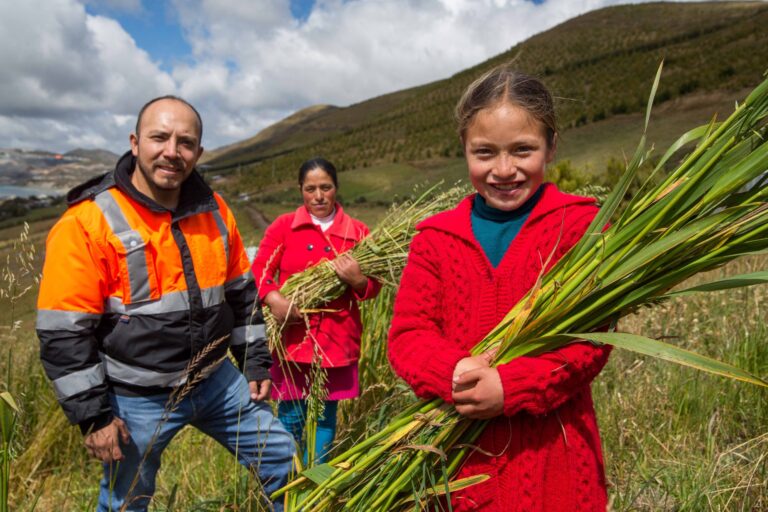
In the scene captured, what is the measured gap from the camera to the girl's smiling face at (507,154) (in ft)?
4.02

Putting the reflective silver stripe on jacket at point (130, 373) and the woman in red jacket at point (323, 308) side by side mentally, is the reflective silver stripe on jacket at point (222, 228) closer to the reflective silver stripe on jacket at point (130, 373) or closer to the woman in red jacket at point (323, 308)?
the woman in red jacket at point (323, 308)

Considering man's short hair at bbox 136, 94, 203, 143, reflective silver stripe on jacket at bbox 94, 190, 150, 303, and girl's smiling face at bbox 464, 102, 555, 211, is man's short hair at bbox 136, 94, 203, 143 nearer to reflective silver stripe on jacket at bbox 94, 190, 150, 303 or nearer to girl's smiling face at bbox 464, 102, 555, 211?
reflective silver stripe on jacket at bbox 94, 190, 150, 303

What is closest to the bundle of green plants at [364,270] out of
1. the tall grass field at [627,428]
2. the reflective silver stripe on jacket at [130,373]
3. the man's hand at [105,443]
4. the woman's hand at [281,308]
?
the woman's hand at [281,308]

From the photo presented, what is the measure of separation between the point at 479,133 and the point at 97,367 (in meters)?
1.37

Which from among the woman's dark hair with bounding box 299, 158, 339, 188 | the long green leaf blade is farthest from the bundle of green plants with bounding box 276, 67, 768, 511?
the woman's dark hair with bounding box 299, 158, 339, 188

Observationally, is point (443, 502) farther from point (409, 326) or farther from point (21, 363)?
point (21, 363)

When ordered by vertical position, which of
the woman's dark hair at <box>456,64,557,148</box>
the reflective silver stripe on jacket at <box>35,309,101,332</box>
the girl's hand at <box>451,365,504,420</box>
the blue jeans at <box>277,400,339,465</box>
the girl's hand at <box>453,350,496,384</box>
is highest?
the woman's dark hair at <box>456,64,557,148</box>

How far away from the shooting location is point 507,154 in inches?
48.6

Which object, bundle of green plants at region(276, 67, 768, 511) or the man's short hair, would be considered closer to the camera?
bundle of green plants at region(276, 67, 768, 511)

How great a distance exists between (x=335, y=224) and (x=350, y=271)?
1.25 ft

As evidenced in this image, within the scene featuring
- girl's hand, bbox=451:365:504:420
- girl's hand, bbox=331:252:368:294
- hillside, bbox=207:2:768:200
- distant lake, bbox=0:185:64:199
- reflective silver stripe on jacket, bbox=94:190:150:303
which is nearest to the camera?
girl's hand, bbox=451:365:504:420

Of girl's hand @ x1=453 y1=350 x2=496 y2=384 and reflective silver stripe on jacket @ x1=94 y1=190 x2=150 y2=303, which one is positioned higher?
reflective silver stripe on jacket @ x1=94 y1=190 x2=150 y2=303

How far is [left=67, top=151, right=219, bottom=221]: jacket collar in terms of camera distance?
1.77 metres

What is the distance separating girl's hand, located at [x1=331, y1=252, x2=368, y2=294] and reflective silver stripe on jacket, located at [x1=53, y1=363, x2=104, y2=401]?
1113mm
